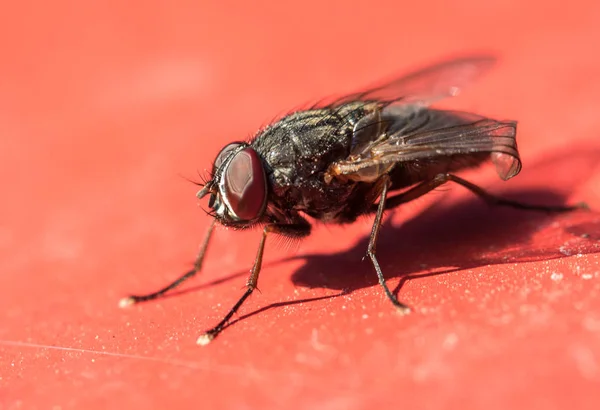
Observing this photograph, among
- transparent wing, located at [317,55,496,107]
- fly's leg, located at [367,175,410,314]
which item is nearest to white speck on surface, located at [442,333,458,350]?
fly's leg, located at [367,175,410,314]

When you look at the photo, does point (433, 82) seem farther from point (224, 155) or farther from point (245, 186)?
point (245, 186)

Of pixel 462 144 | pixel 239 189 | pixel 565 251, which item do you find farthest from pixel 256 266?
pixel 565 251

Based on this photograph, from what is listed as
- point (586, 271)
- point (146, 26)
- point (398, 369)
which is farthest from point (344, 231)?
point (146, 26)

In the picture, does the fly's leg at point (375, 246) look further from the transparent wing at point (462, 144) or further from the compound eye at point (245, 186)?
the compound eye at point (245, 186)

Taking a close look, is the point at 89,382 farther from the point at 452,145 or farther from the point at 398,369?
the point at 452,145

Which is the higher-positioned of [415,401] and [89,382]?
[415,401]

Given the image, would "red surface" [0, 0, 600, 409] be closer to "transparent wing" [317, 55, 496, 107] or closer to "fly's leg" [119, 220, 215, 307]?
"fly's leg" [119, 220, 215, 307]
